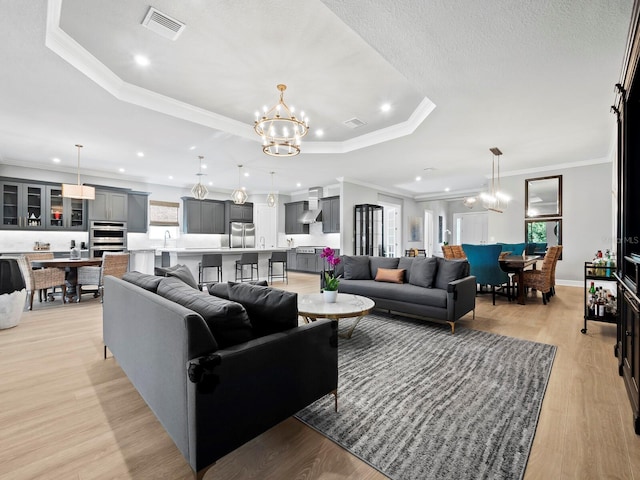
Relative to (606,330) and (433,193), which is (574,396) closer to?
(606,330)

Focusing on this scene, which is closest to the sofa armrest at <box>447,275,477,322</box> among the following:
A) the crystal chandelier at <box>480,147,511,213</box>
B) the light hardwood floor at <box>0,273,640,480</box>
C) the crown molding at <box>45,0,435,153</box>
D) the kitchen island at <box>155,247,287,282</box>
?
the light hardwood floor at <box>0,273,640,480</box>

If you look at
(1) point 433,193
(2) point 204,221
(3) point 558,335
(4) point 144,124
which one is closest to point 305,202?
(2) point 204,221

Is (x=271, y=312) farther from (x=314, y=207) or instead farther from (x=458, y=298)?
(x=314, y=207)

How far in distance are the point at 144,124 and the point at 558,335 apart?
6.21 m

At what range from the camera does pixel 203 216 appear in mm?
9258

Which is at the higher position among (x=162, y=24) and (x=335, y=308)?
(x=162, y=24)

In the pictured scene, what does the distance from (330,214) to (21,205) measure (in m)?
7.48

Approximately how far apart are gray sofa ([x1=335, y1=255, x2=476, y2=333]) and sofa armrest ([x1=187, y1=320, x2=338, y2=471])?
2.28 meters

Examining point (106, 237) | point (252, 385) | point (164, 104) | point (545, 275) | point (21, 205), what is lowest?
point (252, 385)

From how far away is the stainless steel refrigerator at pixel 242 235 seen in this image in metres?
9.76

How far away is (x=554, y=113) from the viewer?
13.5ft

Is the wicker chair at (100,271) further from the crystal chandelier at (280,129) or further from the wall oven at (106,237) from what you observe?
the crystal chandelier at (280,129)

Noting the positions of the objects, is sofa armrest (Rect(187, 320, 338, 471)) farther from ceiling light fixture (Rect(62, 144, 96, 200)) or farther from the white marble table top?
ceiling light fixture (Rect(62, 144, 96, 200))

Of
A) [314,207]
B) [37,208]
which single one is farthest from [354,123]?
[37,208]
